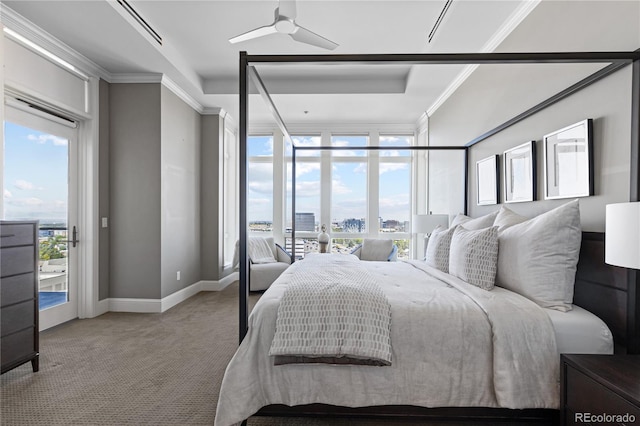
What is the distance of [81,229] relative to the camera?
12.1 feet

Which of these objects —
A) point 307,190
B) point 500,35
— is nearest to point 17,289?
point 500,35

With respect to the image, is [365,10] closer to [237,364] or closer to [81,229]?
[237,364]

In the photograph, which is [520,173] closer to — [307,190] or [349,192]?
[349,192]

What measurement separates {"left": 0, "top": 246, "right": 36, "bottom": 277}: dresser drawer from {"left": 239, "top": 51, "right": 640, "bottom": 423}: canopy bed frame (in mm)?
1646

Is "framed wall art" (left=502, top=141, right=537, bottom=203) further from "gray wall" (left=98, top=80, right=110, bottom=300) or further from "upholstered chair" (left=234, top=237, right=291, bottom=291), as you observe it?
"gray wall" (left=98, top=80, right=110, bottom=300)

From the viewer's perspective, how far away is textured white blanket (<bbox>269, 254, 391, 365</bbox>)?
1.64m

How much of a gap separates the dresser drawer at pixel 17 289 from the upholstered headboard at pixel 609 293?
364cm

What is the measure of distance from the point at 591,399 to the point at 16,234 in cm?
342

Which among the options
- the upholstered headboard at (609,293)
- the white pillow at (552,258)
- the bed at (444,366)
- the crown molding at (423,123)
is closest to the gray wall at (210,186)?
the crown molding at (423,123)

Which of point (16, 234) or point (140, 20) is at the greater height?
point (140, 20)

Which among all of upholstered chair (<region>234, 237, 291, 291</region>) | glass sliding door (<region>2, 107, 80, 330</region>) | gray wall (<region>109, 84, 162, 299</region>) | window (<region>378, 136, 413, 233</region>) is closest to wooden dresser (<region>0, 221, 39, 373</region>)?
glass sliding door (<region>2, 107, 80, 330</region>)

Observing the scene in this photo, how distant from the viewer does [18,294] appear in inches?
90.0

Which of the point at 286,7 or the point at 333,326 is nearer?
the point at 333,326

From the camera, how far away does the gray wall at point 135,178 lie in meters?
4.00
